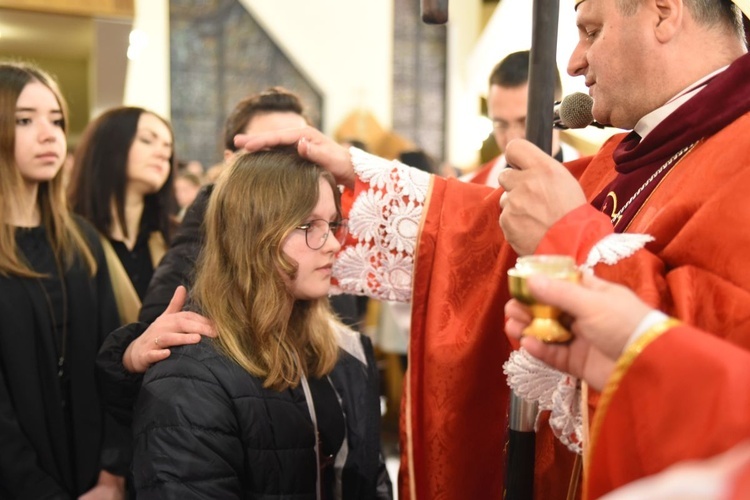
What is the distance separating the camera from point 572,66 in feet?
5.42

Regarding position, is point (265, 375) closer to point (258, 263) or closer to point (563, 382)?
point (258, 263)

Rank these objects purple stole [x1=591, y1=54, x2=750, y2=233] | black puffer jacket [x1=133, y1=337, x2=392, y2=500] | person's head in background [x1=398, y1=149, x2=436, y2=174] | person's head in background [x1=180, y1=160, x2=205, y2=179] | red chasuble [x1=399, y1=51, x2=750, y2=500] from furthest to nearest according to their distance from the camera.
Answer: person's head in background [x1=180, y1=160, x2=205, y2=179] < person's head in background [x1=398, y1=149, x2=436, y2=174] < black puffer jacket [x1=133, y1=337, x2=392, y2=500] < purple stole [x1=591, y1=54, x2=750, y2=233] < red chasuble [x1=399, y1=51, x2=750, y2=500]

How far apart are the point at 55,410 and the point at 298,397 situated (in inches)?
39.6

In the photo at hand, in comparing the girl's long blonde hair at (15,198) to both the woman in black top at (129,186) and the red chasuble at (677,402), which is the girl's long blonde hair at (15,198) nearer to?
the woman in black top at (129,186)

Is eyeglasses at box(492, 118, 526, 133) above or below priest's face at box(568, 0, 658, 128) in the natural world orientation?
above

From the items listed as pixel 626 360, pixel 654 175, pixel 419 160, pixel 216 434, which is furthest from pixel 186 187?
pixel 626 360

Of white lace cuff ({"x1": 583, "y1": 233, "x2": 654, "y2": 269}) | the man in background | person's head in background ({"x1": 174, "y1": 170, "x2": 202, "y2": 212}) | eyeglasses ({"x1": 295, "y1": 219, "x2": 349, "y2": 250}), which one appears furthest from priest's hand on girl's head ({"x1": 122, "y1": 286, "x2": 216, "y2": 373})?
person's head in background ({"x1": 174, "y1": 170, "x2": 202, "y2": 212})

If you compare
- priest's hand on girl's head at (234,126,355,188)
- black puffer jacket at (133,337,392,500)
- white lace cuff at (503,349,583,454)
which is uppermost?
priest's hand on girl's head at (234,126,355,188)

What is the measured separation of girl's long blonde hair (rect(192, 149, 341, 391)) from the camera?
1769 mm

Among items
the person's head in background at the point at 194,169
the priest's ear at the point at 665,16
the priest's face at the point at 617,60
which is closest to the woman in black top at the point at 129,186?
the priest's face at the point at 617,60

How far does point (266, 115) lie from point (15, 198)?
88 centimetres

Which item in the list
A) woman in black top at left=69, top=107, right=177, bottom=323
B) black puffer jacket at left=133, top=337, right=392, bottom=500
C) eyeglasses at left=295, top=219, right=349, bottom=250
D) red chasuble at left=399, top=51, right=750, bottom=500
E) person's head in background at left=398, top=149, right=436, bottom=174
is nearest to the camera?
red chasuble at left=399, top=51, right=750, bottom=500

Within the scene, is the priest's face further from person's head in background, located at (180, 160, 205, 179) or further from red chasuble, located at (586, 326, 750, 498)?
person's head in background, located at (180, 160, 205, 179)

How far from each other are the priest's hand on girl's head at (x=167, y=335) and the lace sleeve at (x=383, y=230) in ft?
1.51
